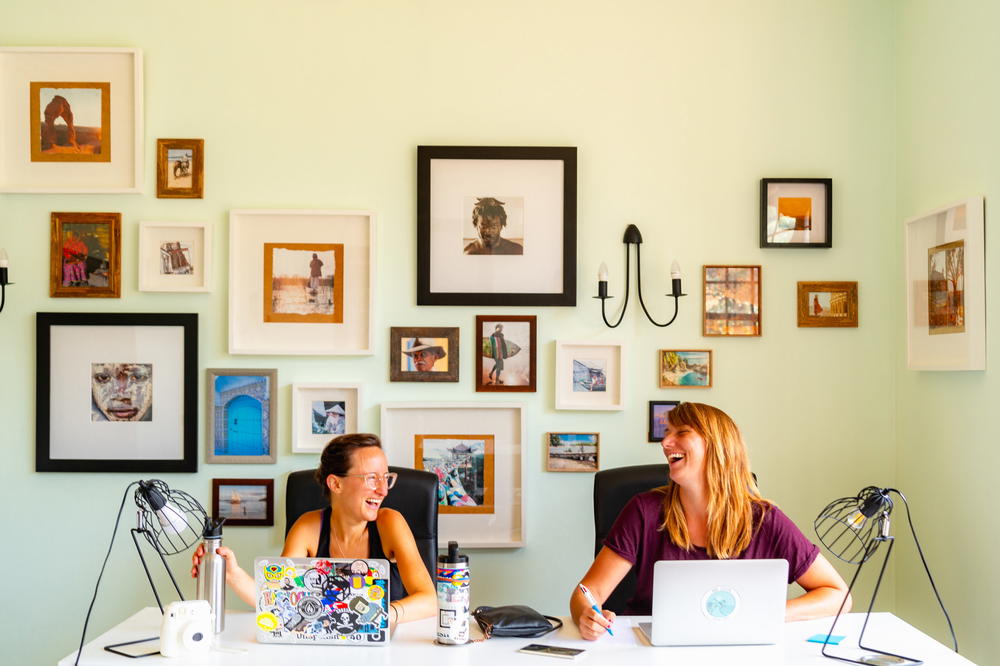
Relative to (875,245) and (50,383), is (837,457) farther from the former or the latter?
(50,383)

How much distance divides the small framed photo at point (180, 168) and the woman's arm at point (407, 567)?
135 centimetres

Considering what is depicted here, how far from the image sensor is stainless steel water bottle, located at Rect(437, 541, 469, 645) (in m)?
2.05

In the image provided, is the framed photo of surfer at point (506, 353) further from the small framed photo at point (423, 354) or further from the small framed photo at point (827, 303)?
the small framed photo at point (827, 303)

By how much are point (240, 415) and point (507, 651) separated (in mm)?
1509

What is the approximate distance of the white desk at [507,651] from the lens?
1973mm

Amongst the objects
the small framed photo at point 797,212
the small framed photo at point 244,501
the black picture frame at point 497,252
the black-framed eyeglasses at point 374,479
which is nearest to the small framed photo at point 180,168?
the black picture frame at point 497,252

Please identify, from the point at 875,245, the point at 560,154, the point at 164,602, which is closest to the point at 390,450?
the point at 164,602

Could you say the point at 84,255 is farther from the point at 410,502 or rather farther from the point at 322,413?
the point at 410,502

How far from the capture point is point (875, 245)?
3244 mm

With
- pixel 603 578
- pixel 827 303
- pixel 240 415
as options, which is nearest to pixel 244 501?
pixel 240 415

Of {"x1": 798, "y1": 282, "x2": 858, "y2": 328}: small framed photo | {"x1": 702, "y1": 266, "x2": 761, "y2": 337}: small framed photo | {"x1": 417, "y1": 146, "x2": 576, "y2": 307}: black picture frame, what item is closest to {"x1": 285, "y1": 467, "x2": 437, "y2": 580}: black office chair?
{"x1": 417, "y1": 146, "x2": 576, "y2": 307}: black picture frame

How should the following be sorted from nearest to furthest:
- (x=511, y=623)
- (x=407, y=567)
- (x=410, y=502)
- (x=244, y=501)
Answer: (x=511, y=623) < (x=407, y=567) < (x=410, y=502) < (x=244, y=501)

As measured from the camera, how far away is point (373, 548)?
258cm

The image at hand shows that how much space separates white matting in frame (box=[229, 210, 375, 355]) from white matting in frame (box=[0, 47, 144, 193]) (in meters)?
0.46
